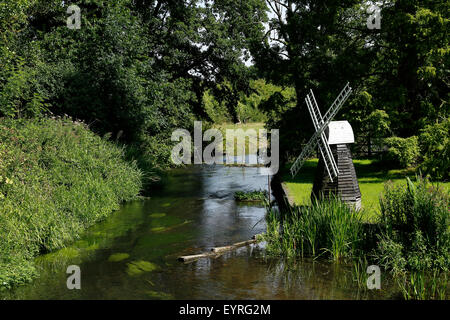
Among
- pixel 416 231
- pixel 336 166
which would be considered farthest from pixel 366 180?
pixel 416 231

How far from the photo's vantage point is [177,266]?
11.8m

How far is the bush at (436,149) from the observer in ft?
63.2

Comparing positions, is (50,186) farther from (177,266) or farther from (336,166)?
(336,166)

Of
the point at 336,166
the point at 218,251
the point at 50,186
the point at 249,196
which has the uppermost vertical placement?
the point at 336,166

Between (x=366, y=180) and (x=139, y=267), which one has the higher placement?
(x=366, y=180)

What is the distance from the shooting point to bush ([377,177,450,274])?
407 inches

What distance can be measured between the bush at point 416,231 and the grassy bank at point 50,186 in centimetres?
889

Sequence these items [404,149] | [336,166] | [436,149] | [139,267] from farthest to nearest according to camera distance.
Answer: [404,149] < [436,149] < [336,166] < [139,267]

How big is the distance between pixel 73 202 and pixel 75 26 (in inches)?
483

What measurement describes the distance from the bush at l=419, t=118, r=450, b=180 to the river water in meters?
7.97

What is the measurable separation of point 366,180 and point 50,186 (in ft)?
47.6

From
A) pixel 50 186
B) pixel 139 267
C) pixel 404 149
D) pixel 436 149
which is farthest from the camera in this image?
pixel 404 149

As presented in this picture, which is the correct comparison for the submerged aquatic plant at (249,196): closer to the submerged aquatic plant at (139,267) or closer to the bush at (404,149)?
the bush at (404,149)
